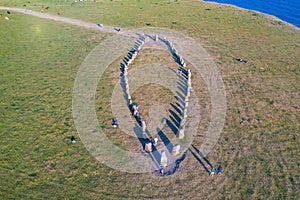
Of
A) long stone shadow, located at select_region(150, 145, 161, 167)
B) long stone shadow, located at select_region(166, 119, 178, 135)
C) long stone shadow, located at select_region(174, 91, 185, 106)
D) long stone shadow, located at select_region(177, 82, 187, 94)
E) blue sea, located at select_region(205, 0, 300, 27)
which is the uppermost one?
blue sea, located at select_region(205, 0, 300, 27)

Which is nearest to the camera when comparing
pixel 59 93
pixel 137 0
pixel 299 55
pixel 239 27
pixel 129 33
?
pixel 59 93

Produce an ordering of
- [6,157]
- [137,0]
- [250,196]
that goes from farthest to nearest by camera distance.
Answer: [137,0], [6,157], [250,196]

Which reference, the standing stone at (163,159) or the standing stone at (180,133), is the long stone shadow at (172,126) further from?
the standing stone at (163,159)

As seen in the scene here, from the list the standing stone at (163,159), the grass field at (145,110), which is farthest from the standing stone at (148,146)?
the grass field at (145,110)

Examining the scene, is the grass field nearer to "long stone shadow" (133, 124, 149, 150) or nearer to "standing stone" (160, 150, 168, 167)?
"standing stone" (160, 150, 168, 167)

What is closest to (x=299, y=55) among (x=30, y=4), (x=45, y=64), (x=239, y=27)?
(x=239, y=27)

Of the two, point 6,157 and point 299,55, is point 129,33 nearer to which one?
point 299,55

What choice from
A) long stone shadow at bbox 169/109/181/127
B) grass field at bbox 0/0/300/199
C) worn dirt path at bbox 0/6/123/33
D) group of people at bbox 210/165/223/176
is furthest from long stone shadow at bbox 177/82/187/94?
worn dirt path at bbox 0/6/123/33
